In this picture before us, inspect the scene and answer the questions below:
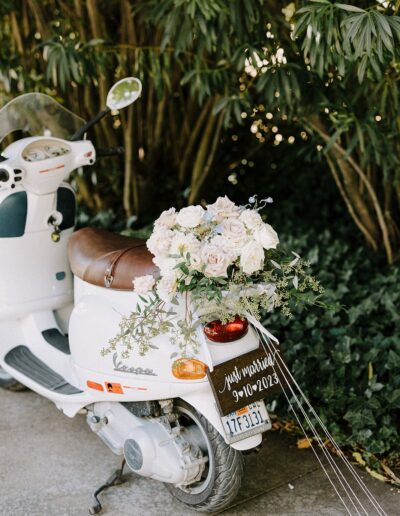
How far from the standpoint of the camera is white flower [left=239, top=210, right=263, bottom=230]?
239 centimetres

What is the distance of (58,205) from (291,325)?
4.28ft

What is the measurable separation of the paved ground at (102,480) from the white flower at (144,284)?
91 centimetres

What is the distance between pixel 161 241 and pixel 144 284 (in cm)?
16

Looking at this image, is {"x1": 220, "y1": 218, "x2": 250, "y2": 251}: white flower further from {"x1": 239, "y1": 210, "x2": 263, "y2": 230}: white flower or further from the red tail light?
the red tail light

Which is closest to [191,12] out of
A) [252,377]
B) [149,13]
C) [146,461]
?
[149,13]

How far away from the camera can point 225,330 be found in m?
2.55

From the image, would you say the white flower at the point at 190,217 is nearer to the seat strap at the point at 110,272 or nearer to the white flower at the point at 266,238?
the white flower at the point at 266,238

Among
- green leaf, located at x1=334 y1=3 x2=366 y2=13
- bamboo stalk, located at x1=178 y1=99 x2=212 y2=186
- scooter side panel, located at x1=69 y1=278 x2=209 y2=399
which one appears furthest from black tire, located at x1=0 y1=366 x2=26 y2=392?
green leaf, located at x1=334 y1=3 x2=366 y2=13

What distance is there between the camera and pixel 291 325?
3756 millimetres

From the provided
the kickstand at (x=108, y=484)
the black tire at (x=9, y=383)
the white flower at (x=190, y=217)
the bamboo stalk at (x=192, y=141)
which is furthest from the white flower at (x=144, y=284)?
the bamboo stalk at (x=192, y=141)

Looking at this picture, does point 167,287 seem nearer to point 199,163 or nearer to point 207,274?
point 207,274

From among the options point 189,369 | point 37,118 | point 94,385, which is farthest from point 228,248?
point 37,118

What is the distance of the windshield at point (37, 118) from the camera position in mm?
3328

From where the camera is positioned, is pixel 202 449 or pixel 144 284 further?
pixel 202 449
